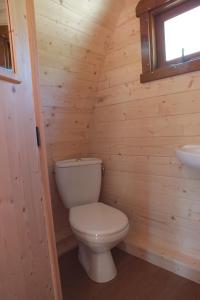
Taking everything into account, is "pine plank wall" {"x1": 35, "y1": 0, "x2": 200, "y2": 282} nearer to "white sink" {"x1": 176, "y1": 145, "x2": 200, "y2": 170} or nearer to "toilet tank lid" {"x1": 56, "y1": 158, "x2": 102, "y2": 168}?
"toilet tank lid" {"x1": 56, "y1": 158, "x2": 102, "y2": 168}

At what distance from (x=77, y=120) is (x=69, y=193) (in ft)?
2.21

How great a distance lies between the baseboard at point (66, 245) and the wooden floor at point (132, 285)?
0.72 ft

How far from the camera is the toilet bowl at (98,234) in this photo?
1466 millimetres

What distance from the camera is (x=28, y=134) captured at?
0.94 m

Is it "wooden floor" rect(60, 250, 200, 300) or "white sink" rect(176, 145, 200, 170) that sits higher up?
"white sink" rect(176, 145, 200, 170)

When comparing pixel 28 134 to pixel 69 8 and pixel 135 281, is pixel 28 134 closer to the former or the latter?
pixel 69 8

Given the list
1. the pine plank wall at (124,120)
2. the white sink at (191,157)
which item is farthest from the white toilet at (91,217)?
the white sink at (191,157)

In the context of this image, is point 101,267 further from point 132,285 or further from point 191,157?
point 191,157

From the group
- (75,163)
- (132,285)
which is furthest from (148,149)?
(132,285)

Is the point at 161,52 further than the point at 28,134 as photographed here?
Yes

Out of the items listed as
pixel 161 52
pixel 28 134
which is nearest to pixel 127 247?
pixel 28 134

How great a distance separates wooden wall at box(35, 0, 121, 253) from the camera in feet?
4.82

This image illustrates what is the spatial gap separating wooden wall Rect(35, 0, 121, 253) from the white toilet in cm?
18

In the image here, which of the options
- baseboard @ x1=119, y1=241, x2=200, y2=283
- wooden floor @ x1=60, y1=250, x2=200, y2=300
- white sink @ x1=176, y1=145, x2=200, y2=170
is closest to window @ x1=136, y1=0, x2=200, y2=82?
white sink @ x1=176, y1=145, x2=200, y2=170
